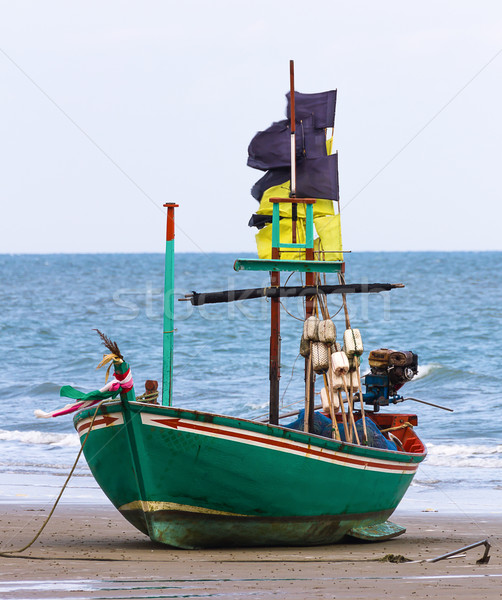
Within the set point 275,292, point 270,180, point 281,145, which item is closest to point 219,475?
point 275,292

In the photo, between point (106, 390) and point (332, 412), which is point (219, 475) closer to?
point (106, 390)

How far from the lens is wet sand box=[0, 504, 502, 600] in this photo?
7.70 meters

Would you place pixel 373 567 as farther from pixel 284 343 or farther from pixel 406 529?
pixel 284 343

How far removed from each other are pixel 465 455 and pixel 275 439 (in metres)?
8.63

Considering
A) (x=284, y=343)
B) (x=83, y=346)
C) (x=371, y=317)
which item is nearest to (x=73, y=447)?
(x=83, y=346)

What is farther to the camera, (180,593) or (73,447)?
(73,447)

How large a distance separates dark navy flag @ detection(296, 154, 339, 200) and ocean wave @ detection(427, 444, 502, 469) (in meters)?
7.25

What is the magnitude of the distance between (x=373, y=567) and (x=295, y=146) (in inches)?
191

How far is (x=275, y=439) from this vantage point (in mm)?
9336

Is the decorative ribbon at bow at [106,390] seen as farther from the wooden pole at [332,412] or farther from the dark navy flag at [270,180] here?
the dark navy flag at [270,180]

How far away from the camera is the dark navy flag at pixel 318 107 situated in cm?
1112

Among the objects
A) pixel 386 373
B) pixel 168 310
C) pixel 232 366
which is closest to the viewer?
pixel 168 310

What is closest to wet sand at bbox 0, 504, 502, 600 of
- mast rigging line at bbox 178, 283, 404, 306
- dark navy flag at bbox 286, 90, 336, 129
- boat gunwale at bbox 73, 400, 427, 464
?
boat gunwale at bbox 73, 400, 427, 464

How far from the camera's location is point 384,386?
486 inches
